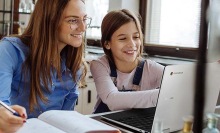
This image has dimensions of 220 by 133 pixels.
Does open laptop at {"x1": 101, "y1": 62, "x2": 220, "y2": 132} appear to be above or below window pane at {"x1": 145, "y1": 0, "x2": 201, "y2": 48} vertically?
below

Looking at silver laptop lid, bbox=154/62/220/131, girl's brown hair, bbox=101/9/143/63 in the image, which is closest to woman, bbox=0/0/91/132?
girl's brown hair, bbox=101/9/143/63

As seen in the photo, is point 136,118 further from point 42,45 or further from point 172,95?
point 42,45

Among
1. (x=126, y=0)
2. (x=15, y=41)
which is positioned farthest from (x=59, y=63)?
(x=126, y=0)

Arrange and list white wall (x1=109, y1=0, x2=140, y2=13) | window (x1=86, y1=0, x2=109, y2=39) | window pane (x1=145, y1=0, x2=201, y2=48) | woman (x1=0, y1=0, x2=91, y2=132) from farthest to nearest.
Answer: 1. window (x1=86, y1=0, x2=109, y2=39)
2. white wall (x1=109, y1=0, x2=140, y2=13)
3. window pane (x1=145, y1=0, x2=201, y2=48)
4. woman (x1=0, y1=0, x2=91, y2=132)

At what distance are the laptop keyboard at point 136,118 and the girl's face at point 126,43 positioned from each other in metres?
0.34

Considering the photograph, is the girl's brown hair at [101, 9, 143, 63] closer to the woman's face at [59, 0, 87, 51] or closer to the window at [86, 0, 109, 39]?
the woman's face at [59, 0, 87, 51]

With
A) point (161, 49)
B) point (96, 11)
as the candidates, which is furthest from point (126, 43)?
point (96, 11)

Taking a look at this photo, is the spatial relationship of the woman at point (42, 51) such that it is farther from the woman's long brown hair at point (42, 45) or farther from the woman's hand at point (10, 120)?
the woman's hand at point (10, 120)

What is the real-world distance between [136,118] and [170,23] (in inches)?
67.8

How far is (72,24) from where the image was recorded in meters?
1.20

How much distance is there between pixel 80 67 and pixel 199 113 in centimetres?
118

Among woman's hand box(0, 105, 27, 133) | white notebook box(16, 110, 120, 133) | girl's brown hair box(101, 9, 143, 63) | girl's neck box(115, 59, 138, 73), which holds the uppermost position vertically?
girl's brown hair box(101, 9, 143, 63)

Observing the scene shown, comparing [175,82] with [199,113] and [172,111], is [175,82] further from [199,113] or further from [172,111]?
[199,113]

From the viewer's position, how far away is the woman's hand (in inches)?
27.9
